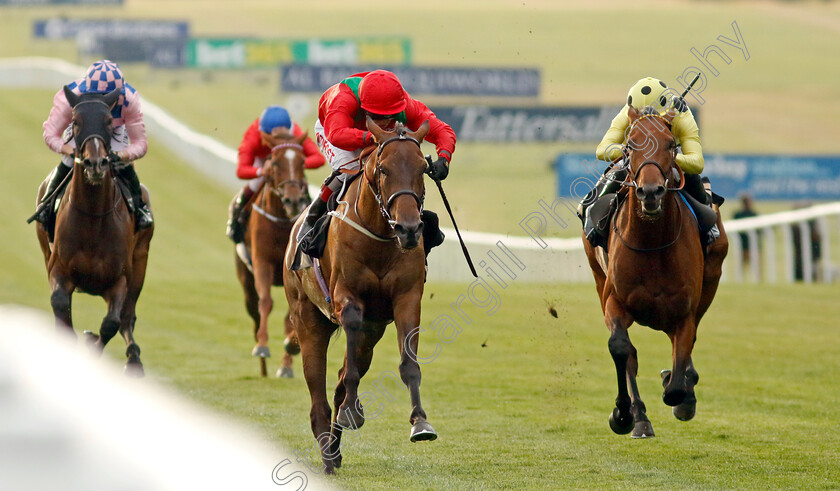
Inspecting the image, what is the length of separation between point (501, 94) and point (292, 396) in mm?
36063

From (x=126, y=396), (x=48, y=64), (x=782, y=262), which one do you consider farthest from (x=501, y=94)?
(x=126, y=396)

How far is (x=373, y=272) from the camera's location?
631 cm

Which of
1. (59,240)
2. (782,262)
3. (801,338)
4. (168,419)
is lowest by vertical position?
(782,262)

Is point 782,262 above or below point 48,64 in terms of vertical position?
below

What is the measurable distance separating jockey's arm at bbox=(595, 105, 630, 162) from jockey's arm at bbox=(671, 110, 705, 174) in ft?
1.15

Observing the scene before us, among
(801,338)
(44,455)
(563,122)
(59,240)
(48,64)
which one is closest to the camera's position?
(44,455)

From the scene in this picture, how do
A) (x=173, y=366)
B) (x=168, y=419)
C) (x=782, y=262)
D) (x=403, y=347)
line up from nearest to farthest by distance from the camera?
(x=168, y=419) → (x=403, y=347) → (x=173, y=366) → (x=782, y=262)

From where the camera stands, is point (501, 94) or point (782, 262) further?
point (501, 94)

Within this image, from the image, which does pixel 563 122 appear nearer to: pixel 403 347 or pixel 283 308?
→ pixel 283 308

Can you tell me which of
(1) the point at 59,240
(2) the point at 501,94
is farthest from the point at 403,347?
(2) the point at 501,94

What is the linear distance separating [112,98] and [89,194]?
0.68 m

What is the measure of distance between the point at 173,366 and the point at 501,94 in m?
34.4

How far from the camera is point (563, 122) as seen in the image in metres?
33.4

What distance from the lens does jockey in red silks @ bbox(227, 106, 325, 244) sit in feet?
37.2
